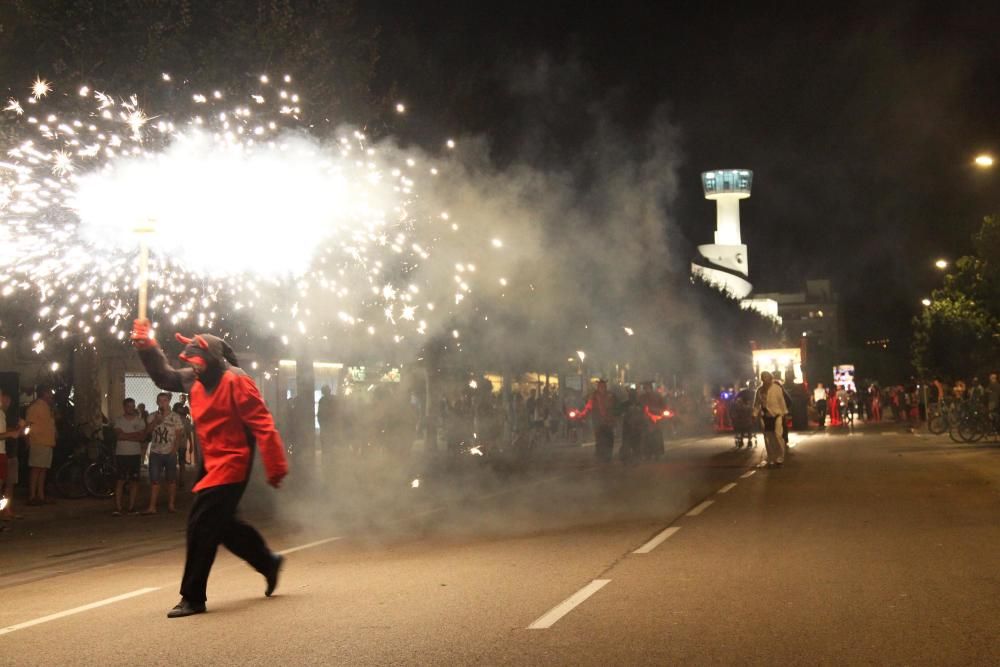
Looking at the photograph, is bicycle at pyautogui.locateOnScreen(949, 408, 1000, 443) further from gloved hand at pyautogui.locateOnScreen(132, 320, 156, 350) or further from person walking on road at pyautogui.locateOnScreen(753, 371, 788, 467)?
gloved hand at pyautogui.locateOnScreen(132, 320, 156, 350)

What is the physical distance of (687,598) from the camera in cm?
776

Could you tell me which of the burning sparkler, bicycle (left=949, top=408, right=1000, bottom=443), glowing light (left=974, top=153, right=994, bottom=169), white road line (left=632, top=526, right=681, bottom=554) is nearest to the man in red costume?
the burning sparkler

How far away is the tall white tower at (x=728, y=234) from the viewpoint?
161 meters

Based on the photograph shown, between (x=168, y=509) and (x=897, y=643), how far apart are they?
13.5 metres

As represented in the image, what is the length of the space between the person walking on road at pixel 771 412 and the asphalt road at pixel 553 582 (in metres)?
4.06

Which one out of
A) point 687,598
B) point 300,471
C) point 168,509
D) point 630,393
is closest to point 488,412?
point 630,393

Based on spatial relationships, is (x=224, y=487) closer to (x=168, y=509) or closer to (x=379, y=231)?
(x=168, y=509)

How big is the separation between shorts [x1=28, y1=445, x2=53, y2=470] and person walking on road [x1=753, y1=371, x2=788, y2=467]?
12035 mm

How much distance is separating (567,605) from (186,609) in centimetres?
242

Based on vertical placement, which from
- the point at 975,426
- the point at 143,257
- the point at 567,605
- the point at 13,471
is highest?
the point at 143,257

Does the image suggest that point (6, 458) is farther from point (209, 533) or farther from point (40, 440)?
point (209, 533)

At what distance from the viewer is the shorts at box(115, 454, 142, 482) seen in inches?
677

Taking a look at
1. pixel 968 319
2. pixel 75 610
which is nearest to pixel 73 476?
pixel 75 610

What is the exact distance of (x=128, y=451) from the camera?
17078 millimetres
